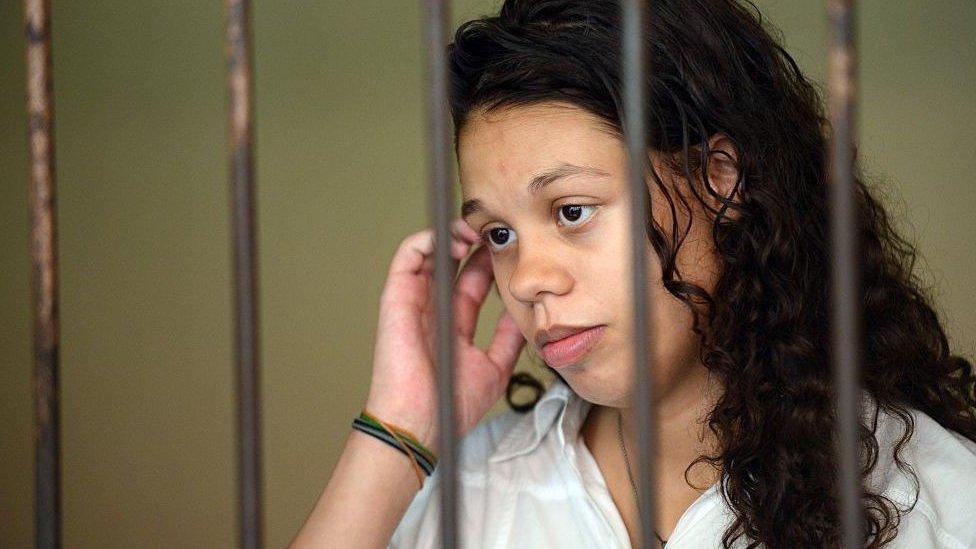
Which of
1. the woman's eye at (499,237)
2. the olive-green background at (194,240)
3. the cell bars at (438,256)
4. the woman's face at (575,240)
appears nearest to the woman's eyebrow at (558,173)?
the woman's face at (575,240)

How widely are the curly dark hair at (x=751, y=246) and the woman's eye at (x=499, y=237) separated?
15 cm

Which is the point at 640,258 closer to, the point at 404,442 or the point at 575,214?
the point at 575,214

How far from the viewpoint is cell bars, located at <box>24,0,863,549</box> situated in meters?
0.67

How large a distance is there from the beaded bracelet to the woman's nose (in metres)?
0.29

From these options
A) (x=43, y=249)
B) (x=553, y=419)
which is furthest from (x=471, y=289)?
(x=43, y=249)

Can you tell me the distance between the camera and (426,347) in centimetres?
158

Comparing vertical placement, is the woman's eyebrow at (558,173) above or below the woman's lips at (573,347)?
above

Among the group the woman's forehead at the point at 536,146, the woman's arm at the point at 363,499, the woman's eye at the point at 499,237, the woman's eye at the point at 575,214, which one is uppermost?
the woman's forehead at the point at 536,146

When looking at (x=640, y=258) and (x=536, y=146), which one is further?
(x=536, y=146)

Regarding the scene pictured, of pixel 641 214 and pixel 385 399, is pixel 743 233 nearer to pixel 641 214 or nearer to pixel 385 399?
pixel 385 399

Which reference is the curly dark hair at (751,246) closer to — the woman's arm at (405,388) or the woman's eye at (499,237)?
the woman's eye at (499,237)

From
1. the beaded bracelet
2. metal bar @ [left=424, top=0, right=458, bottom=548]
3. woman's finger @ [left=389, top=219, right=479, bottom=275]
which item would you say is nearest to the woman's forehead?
woman's finger @ [left=389, top=219, right=479, bottom=275]

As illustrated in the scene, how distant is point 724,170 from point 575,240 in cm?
24

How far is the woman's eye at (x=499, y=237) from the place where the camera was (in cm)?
139
